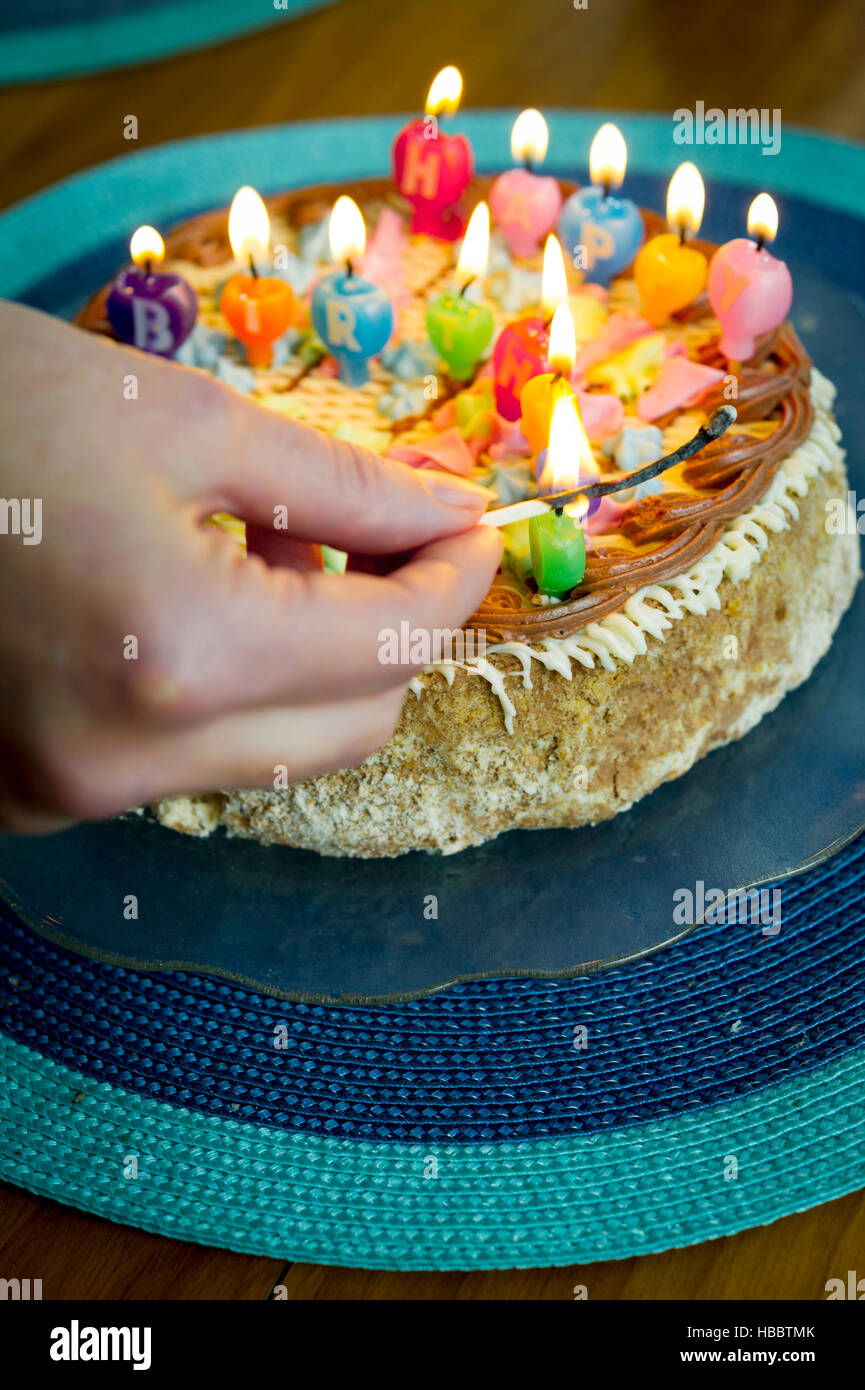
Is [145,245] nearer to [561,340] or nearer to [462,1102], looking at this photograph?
[561,340]

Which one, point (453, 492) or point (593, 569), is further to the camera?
point (593, 569)

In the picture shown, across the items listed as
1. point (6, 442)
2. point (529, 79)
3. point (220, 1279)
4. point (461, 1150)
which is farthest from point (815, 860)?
point (529, 79)

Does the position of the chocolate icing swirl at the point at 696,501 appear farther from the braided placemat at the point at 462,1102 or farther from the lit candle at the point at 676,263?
the braided placemat at the point at 462,1102

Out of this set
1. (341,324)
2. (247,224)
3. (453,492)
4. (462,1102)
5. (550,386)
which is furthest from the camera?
(247,224)

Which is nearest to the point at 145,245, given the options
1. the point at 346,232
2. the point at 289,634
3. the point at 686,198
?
the point at 346,232

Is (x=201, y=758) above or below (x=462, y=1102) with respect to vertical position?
above

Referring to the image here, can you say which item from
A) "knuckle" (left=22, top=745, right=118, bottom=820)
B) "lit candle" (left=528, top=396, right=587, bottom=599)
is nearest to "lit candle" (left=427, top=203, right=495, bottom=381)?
"lit candle" (left=528, top=396, right=587, bottom=599)

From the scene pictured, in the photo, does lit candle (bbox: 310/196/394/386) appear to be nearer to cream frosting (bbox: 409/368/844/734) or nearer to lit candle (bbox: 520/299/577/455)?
lit candle (bbox: 520/299/577/455)
